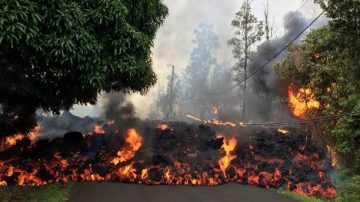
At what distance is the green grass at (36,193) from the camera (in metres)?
14.9

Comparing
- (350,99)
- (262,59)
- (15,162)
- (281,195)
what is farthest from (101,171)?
(262,59)

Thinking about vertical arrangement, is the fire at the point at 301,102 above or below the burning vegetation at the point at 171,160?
above

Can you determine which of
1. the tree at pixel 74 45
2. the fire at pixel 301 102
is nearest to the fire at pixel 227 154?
the fire at pixel 301 102

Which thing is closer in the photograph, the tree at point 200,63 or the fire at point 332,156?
the fire at point 332,156

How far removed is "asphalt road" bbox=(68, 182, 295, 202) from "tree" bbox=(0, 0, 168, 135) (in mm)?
4296

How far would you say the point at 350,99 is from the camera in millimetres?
16734

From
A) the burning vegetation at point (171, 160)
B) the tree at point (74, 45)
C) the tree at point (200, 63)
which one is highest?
the tree at point (200, 63)

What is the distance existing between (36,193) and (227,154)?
14029 millimetres

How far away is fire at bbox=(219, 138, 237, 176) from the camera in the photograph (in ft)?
81.4

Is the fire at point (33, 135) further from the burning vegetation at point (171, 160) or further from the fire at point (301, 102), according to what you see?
the fire at point (301, 102)

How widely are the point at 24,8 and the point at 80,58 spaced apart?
212 cm

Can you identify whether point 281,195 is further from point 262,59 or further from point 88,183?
point 262,59

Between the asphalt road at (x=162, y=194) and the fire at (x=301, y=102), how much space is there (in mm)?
9261

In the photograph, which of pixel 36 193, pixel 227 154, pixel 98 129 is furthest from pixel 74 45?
pixel 227 154
